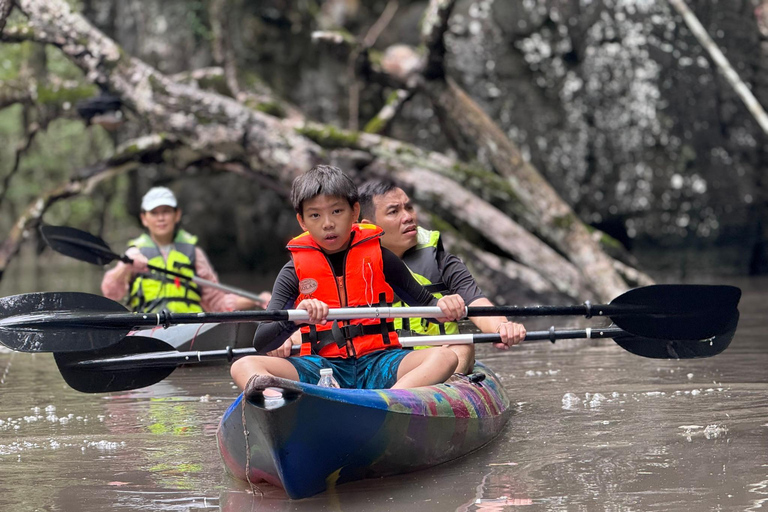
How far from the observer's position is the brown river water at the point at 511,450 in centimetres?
300

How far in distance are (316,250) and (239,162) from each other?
6354 millimetres

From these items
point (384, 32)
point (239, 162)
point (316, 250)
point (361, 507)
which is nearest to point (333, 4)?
point (384, 32)

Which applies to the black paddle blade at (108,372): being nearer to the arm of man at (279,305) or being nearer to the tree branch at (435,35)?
the arm of man at (279,305)

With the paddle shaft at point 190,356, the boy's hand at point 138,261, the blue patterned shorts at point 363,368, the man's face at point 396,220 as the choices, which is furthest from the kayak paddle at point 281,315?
the boy's hand at point 138,261

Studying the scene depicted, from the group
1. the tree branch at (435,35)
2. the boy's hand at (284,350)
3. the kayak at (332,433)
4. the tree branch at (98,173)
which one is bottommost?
the kayak at (332,433)

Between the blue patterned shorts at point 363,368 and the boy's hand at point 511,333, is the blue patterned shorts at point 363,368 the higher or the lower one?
the lower one

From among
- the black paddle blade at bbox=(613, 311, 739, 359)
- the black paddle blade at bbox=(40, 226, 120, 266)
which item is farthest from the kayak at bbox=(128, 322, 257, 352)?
the black paddle blade at bbox=(613, 311, 739, 359)

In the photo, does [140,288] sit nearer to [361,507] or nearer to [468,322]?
[468,322]

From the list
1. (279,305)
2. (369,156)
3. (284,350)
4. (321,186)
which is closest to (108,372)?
(284,350)

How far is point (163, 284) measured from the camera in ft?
22.4

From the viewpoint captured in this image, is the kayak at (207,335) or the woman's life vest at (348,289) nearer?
the woman's life vest at (348,289)

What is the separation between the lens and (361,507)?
2947 millimetres

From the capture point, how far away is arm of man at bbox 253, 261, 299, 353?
372 cm

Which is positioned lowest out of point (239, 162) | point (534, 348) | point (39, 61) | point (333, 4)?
point (534, 348)
